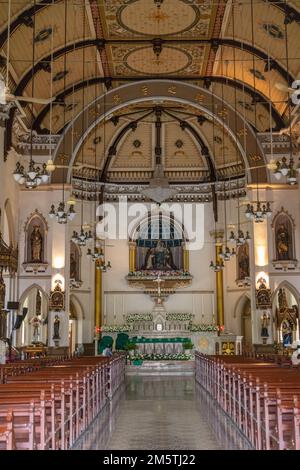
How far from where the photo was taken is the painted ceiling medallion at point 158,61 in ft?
70.8

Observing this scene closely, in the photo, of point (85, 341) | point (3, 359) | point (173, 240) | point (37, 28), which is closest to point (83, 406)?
point (3, 359)

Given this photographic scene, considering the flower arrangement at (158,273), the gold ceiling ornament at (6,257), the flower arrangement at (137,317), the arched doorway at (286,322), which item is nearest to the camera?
the gold ceiling ornament at (6,257)

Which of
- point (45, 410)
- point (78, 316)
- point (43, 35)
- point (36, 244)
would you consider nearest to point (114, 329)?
point (78, 316)

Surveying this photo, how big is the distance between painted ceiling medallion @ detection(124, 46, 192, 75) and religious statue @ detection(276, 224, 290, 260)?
7886 mm

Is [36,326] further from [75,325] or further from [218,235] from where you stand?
[218,235]

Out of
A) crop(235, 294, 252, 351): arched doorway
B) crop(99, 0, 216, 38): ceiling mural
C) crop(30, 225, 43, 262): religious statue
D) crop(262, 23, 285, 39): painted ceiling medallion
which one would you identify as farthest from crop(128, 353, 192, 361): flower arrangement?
crop(262, 23, 285, 39): painted ceiling medallion

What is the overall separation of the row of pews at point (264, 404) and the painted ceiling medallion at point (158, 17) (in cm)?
1158

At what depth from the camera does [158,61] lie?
2253 centimetres

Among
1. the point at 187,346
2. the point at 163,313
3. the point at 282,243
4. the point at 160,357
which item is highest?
the point at 282,243

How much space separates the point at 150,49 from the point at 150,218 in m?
11.7

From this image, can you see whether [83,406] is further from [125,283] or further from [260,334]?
[125,283]

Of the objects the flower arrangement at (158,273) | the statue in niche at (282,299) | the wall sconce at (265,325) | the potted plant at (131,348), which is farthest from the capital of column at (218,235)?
the potted plant at (131,348)

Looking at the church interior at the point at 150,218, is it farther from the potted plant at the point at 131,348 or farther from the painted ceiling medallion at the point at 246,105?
the potted plant at the point at 131,348
